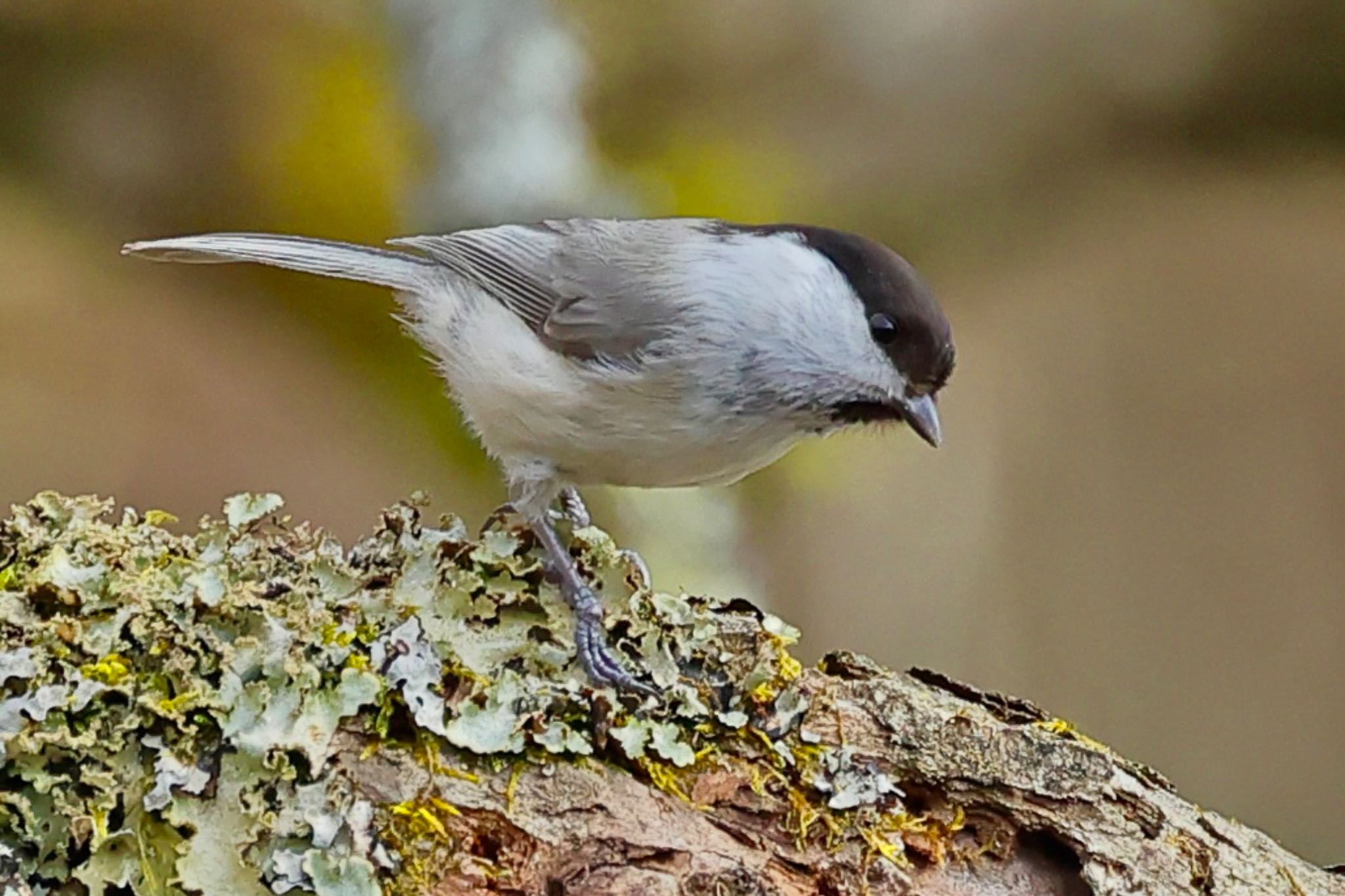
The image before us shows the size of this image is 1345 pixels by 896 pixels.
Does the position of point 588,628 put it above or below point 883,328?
below

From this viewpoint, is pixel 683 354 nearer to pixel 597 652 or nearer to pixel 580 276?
pixel 580 276

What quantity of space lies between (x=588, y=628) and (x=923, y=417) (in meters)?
0.39

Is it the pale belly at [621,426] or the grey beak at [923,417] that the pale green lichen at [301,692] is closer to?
→ the pale belly at [621,426]

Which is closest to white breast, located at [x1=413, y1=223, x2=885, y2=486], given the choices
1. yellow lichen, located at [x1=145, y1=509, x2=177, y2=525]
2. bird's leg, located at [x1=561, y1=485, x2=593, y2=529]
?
bird's leg, located at [x1=561, y1=485, x2=593, y2=529]

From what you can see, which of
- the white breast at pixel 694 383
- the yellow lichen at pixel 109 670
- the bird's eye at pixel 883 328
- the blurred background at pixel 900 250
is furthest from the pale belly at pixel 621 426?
the blurred background at pixel 900 250

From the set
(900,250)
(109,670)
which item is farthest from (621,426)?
(900,250)

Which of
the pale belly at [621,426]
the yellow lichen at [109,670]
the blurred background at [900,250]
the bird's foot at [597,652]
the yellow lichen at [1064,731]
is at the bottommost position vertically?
the yellow lichen at [109,670]

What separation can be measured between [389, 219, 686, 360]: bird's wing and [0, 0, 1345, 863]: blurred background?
0.74 m

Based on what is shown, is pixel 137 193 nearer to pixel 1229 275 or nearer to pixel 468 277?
pixel 468 277

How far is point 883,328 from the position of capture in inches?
44.1

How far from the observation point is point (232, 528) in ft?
3.17

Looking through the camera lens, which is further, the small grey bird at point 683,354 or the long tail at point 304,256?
the long tail at point 304,256

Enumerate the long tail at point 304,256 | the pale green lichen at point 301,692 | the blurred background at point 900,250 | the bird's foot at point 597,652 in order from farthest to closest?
the blurred background at point 900,250
the long tail at point 304,256
the bird's foot at point 597,652
the pale green lichen at point 301,692

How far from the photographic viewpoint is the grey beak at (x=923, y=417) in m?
1.13
